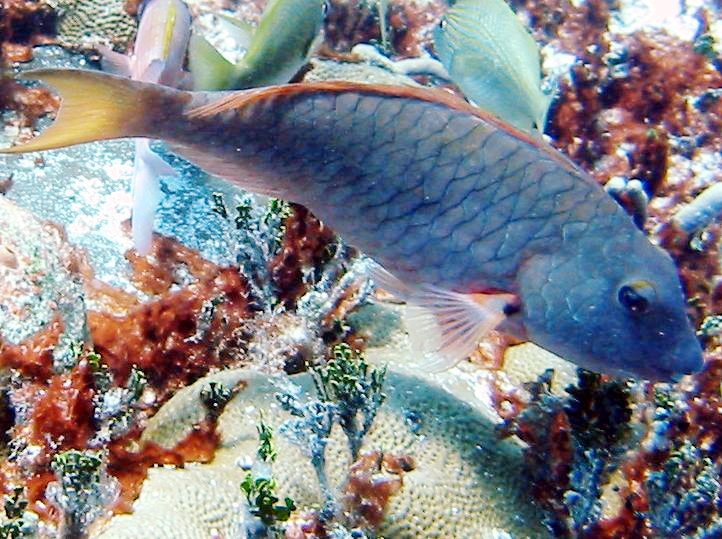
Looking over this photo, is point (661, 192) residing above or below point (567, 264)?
below

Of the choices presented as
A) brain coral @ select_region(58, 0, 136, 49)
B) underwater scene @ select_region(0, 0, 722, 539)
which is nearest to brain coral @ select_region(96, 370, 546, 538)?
underwater scene @ select_region(0, 0, 722, 539)

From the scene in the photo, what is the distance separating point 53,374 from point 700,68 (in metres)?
A: 5.57

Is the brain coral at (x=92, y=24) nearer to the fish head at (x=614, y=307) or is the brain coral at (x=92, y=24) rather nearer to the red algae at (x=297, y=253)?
the red algae at (x=297, y=253)

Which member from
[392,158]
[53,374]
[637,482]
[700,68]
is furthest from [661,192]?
[53,374]

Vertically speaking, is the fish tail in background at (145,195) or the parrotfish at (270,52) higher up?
the parrotfish at (270,52)

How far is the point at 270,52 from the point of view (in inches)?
152

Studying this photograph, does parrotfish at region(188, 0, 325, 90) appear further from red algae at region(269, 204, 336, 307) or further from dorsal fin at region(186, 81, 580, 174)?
dorsal fin at region(186, 81, 580, 174)

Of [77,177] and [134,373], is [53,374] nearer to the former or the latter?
[134,373]

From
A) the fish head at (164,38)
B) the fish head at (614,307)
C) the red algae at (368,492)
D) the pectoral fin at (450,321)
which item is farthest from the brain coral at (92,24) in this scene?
the fish head at (614,307)

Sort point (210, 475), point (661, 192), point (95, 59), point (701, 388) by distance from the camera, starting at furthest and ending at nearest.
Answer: point (95, 59) < point (661, 192) < point (701, 388) < point (210, 475)

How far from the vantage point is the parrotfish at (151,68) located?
12.0 ft

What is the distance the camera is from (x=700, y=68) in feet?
19.9

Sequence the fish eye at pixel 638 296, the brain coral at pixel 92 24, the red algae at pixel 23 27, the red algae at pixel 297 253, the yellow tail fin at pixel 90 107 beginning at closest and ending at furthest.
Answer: the yellow tail fin at pixel 90 107 < the fish eye at pixel 638 296 < the red algae at pixel 297 253 < the red algae at pixel 23 27 < the brain coral at pixel 92 24

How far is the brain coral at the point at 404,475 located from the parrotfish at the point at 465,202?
609mm
